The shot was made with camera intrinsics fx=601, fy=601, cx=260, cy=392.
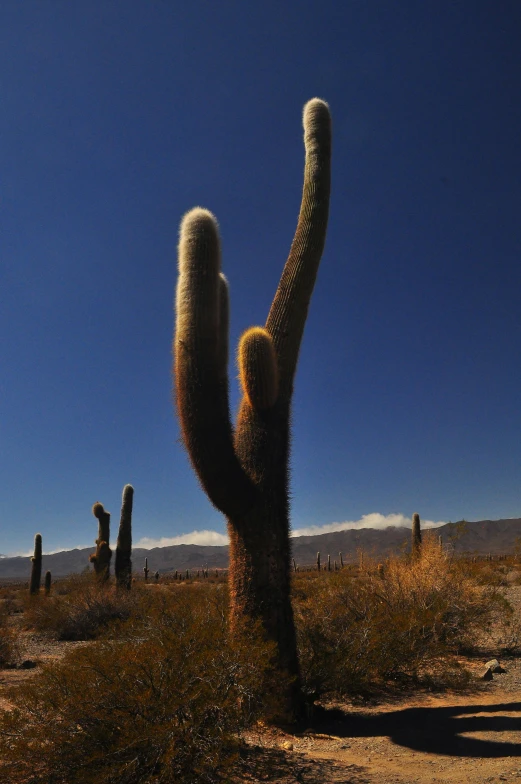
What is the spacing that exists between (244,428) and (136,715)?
3635 millimetres

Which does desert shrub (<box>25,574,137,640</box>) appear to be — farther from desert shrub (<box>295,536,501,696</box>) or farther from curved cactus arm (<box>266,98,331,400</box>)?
curved cactus arm (<box>266,98,331,400</box>)

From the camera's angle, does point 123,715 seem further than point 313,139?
No

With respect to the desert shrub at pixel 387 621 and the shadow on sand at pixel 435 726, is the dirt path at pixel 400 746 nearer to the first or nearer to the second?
the shadow on sand at pixel 435 726

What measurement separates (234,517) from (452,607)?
20.5 ft

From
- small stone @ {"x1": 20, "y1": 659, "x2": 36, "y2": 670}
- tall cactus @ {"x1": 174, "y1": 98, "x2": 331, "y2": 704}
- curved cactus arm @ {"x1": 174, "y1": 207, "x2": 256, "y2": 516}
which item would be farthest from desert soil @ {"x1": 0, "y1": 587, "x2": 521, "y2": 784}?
small stone @ {"x1": 20, "y1": 659, "x2": 36, "y2": 670}

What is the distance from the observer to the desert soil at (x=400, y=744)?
17.8 feet

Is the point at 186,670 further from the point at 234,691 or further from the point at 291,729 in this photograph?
the point at 291,729

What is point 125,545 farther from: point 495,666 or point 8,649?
point 495,666

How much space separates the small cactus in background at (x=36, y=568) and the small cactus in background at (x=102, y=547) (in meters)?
4.60

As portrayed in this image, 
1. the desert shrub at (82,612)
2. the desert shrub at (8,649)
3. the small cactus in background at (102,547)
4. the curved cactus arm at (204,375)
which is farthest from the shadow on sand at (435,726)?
the small cactus in background at (102,547)

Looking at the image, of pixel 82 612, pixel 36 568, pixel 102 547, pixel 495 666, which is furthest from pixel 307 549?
pixel 495 666

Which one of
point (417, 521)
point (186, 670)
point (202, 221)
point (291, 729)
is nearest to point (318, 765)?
point (291, 729)

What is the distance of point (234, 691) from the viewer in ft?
17.7

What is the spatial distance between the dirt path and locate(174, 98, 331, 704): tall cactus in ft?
2.75
